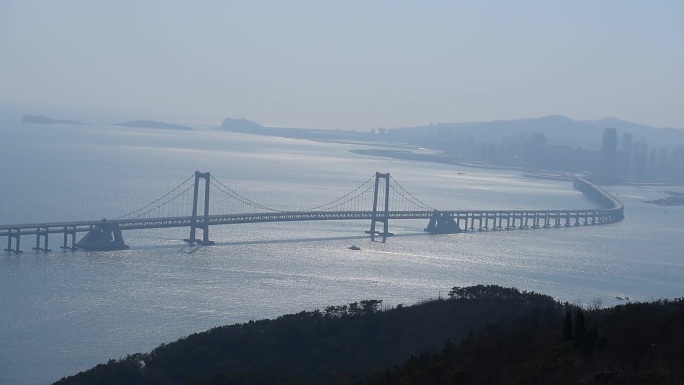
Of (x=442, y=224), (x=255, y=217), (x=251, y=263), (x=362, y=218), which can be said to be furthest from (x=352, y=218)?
(x=251, y=263)

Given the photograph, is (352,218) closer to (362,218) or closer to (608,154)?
(362,218)

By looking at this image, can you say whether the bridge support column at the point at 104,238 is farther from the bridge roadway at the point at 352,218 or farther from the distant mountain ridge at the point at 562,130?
the distant mountain ridge at the point at 562,130

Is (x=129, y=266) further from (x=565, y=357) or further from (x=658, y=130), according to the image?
(x=658, y=130)

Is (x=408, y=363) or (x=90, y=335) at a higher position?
(x=408, y=363)

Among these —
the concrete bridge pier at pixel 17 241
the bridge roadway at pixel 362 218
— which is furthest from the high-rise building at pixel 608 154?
the concrete bridge pier at pixel 17 241

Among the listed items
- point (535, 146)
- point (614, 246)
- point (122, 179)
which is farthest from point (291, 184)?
point (535, 146)

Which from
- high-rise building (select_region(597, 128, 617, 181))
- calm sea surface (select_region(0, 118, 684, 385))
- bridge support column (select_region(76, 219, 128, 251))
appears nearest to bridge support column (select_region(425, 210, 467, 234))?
calm sea surface (select_region(0, 118, 684, 385))
